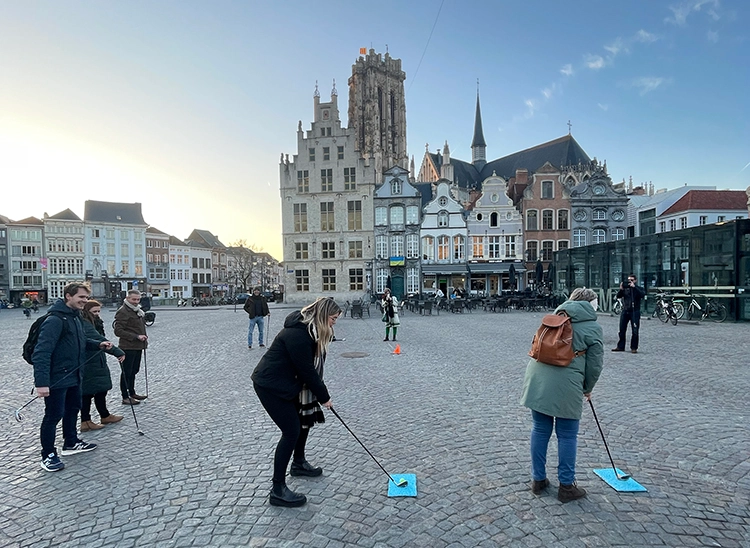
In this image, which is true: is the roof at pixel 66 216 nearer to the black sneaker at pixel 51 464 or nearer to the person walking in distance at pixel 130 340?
the person walking in distance at pixel 130 340

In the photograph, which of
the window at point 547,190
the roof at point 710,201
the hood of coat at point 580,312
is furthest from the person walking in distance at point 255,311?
the roof at point 710,201

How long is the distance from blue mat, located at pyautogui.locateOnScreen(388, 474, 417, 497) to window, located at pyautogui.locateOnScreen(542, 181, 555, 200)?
4000cm

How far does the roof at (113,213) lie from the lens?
64.4 metres

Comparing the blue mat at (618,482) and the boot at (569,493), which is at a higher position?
the boot at (569,493)

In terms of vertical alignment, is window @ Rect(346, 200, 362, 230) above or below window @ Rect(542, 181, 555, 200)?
below

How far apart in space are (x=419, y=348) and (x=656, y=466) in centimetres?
771

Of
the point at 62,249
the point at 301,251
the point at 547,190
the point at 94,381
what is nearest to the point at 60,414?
the point at 94,381

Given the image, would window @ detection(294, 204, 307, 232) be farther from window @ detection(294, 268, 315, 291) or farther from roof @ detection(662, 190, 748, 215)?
roof @ detection(662, 190, 748, 215)

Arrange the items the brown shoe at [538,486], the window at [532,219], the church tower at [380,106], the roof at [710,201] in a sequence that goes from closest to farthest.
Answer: the brown shoe at [538,486], the roof at [710,201], the window at [532,219], the church tower at [380,106]

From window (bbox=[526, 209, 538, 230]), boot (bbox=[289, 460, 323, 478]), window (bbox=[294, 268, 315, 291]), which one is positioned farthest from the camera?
window (bbox=[294, 268, 315, 291])

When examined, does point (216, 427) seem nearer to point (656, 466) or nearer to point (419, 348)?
point (656, 466)

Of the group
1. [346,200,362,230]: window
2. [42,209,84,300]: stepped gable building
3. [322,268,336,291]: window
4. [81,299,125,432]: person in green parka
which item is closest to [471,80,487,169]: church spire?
[346,200,362,230]: window

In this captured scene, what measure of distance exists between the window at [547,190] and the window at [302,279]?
911 inches

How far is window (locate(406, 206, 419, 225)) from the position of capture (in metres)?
39.2
